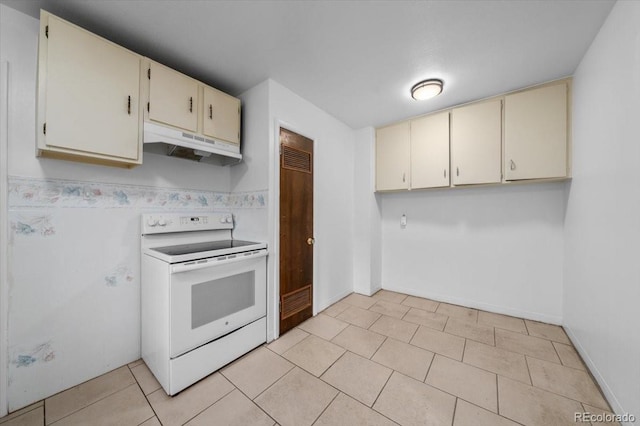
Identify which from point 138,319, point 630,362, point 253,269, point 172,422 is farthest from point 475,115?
point 138,319

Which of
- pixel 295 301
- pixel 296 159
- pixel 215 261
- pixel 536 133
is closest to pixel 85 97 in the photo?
pixel 215 261

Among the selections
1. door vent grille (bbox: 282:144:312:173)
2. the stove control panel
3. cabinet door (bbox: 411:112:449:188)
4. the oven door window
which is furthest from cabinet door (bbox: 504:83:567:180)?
the stove control panel

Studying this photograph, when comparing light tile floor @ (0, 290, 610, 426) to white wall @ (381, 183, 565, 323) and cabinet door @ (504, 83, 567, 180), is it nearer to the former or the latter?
white wall @ (381, 183, 565, 323)

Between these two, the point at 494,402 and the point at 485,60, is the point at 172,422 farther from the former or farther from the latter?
the point at 485,60

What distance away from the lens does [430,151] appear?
2650 millimetres

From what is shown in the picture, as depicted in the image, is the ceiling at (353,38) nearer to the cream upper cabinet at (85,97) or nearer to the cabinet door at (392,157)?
the cream upper cabinet at (85,97)

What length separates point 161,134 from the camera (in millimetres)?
1611

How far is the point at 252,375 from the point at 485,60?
292cm

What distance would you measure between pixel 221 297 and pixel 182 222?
748mm

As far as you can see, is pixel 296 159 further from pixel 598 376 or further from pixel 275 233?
pixel 598 376

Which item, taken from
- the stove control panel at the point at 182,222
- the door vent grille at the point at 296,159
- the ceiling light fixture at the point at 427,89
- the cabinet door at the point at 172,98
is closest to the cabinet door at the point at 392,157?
the ceiling light fixture at the point at 427,89

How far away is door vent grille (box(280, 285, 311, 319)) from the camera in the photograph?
2.17m

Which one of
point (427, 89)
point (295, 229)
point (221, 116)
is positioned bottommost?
point (295, 229)

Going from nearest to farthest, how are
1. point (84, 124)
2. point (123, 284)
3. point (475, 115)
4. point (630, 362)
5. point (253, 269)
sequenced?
point (630, 362), point (84, 124), point (123, 284), point (253, 269), point (475, 115)
